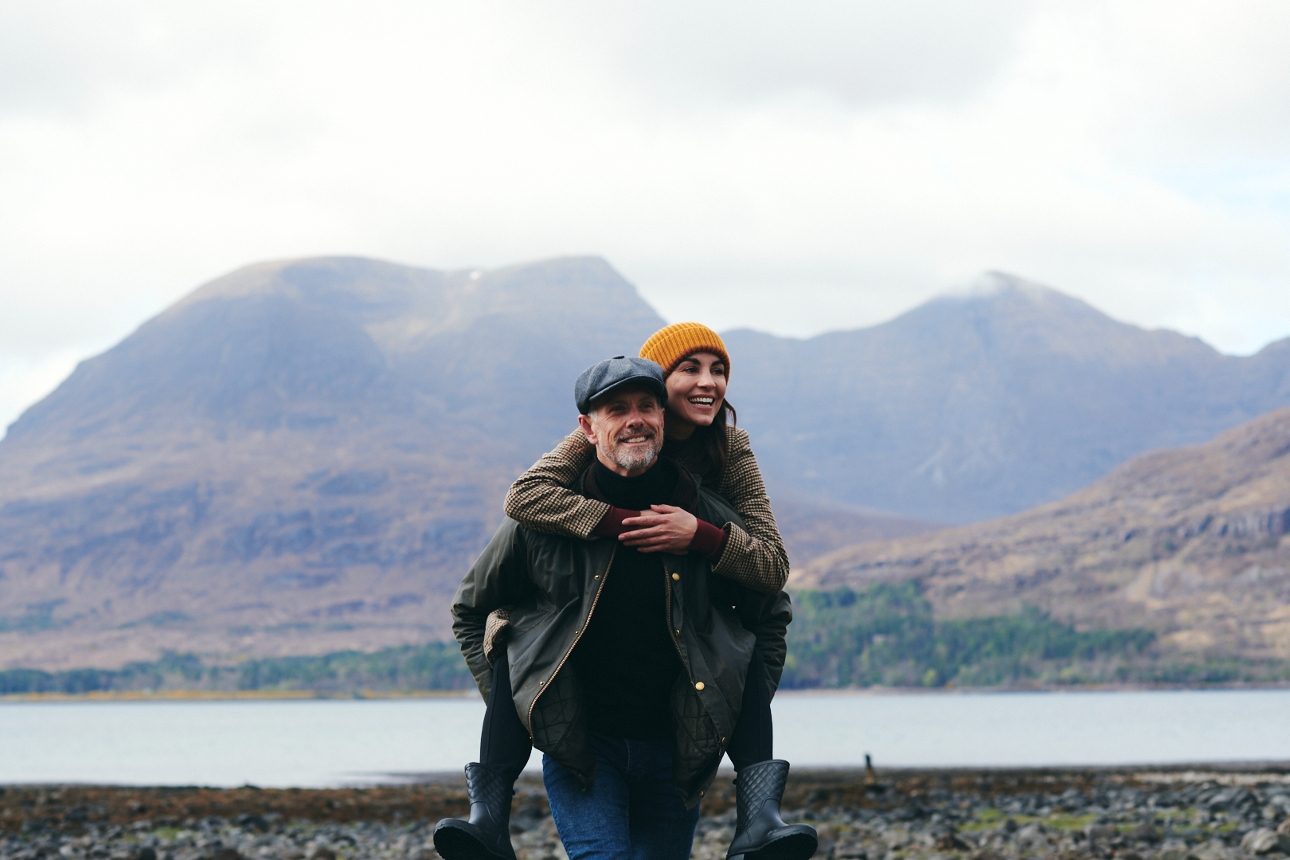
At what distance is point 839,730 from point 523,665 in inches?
5342

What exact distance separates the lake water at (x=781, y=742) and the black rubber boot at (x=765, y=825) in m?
66.2

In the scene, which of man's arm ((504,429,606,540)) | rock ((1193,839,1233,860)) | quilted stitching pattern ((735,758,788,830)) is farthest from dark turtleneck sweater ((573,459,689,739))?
rock ((1193,839,1233,860))

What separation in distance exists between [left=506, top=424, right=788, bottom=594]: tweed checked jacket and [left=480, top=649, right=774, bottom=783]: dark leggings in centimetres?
45

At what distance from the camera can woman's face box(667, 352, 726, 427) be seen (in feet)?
25.6

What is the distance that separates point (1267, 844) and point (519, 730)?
17.2 meters

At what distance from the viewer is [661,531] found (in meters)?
7.20

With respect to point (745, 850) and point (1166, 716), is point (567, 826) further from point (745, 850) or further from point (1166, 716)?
point (1166, 716)

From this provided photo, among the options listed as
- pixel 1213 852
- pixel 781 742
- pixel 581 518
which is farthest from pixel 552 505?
pixel 781 742

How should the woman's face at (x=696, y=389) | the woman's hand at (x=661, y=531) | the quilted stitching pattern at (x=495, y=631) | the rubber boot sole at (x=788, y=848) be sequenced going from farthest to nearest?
1. the woman's face at (x=696, y=389)
2. the quilted stitching pattern at (x=495, y=631)
3. the woman's hand at (x=661, y=531)
4. the rubber boot sole at (x=788, y=848)

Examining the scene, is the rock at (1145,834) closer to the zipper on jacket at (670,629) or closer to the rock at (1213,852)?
the rock at (1213,852)

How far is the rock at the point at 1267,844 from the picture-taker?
21.2m

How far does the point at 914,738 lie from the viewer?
392 ft

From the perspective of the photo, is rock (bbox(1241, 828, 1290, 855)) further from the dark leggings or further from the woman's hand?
the woman's hand

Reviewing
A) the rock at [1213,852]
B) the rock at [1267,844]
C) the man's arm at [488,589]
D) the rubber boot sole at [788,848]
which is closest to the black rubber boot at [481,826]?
the man's arm at [488,589]
